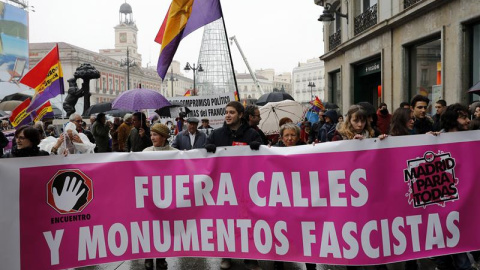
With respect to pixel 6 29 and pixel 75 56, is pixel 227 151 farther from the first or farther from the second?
pixel 75 56

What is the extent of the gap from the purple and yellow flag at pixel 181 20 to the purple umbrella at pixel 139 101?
234 centimetres

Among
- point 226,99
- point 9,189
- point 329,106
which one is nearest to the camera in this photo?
point 9,189

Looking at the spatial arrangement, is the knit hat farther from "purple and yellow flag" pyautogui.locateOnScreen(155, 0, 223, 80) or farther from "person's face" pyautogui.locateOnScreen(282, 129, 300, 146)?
"purple and yellow flag" pyautogui.locateOnScreen(155, 0, 223, 80)

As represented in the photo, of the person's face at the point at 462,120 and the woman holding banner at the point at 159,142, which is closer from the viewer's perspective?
the person's face at the point at 462,120

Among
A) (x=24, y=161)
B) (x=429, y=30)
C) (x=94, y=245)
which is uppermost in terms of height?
(x=429, y=30)

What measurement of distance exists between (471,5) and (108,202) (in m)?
9.88

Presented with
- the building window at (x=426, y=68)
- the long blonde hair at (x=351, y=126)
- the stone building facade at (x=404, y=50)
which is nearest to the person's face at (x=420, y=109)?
the long blonde hair at (x=351, y=126)

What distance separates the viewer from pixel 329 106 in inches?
784

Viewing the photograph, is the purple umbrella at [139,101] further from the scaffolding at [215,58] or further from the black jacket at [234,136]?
the scaffolding at [215,58]

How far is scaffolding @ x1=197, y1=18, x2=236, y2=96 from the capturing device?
59.5 feet

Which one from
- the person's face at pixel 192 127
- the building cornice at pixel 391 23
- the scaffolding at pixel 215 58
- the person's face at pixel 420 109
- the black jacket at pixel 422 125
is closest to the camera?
the person's face at pixel 420 109

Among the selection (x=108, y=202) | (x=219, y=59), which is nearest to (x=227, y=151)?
(x=108, y=202)

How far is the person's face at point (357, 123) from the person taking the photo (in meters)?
4.61

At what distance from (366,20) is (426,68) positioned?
4.81 metres
